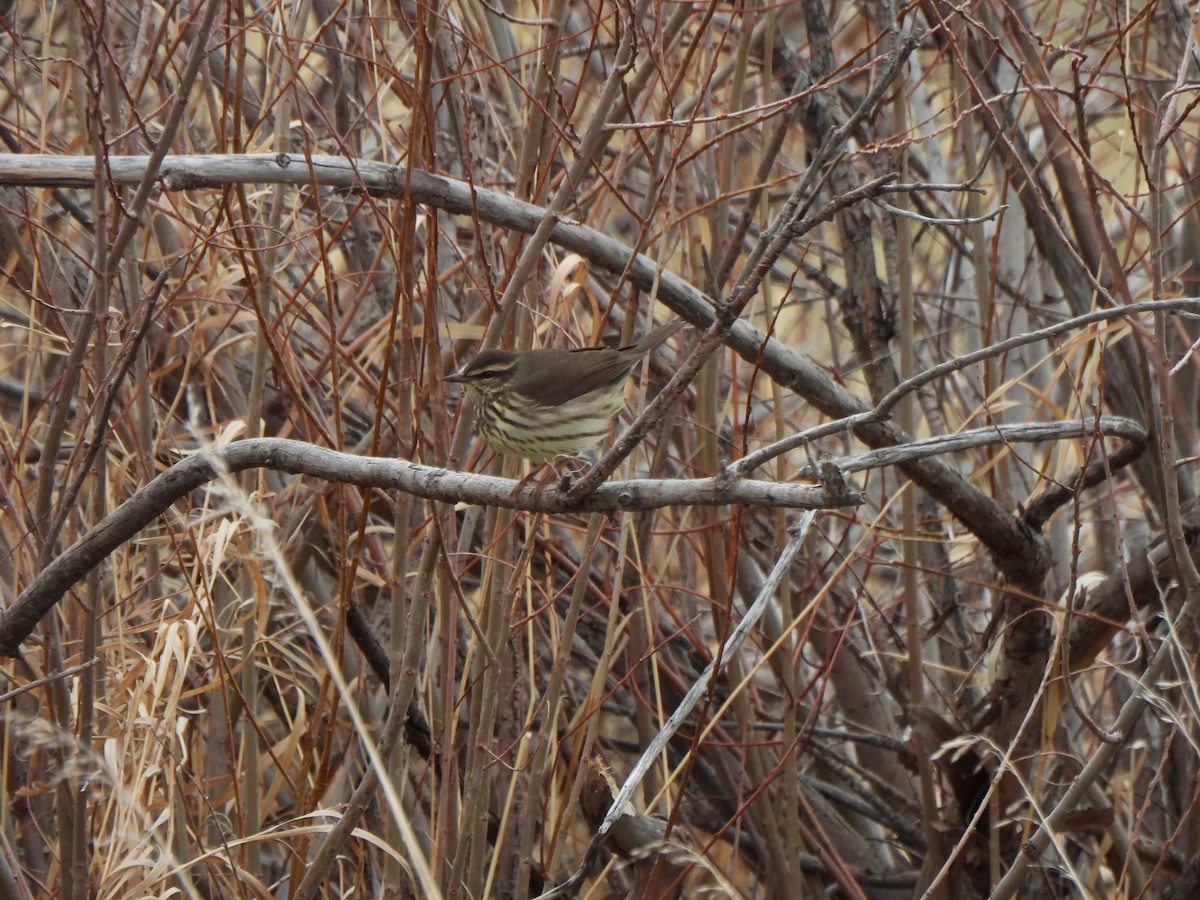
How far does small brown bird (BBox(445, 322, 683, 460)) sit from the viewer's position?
311 centimetres

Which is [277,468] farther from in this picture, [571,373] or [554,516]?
[554,516]

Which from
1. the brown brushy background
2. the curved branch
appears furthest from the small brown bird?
the curved branch

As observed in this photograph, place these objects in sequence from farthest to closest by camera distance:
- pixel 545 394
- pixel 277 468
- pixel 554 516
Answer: pixel 554 516
pixel 545 394
pixel 277 468

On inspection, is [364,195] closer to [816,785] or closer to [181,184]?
[181,184]

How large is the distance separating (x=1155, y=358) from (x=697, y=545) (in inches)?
86.3

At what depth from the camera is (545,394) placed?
3.21m

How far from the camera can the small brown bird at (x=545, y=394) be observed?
10.2ft

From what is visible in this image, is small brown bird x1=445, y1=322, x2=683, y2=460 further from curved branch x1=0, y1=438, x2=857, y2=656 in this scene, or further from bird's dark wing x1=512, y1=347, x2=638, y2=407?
curved branch x1=0, y1=438, x2=857, y2=656

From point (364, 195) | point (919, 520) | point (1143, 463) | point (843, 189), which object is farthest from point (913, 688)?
point (364, 195)

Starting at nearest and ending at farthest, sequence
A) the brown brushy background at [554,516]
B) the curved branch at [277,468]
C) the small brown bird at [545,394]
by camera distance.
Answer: the curved branch at [277,468] < the brown brushy background at [554,516] < the small brown bird at [545,394]

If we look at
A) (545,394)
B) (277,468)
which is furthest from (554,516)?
(277,468)

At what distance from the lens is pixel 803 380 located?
3229 millimetres

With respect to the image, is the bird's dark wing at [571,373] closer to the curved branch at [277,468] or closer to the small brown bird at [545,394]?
the small brown bird at [545,394]

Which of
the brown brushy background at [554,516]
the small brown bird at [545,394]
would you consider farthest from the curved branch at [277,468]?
the small brown bird at [545,394]
